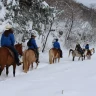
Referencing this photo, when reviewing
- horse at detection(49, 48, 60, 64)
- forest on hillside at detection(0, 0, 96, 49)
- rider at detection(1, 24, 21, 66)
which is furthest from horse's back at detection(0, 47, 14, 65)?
forest on hillside at detection(0, 0, 96, 49)

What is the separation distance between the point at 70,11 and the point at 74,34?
12.1ft

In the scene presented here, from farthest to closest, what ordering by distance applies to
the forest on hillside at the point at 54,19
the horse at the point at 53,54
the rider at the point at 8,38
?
the forest on hillside at the point at 54,19 < the horse at the point at 53,54 < the rider at the point at 8,38

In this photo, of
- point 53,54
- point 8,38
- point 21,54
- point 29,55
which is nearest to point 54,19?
point 53,54

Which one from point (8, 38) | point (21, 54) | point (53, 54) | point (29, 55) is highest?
point (8, 38)

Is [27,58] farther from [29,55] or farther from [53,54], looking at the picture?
[53,54]

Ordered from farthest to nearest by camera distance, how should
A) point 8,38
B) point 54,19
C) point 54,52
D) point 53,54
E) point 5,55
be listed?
point 54,19 → point 54,52 → point 53,54 → point 8,38 → point 5,55

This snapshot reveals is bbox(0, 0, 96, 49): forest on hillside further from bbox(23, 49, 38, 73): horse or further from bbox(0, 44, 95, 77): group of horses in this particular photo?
bbox(23, 49, 38, 73): horse

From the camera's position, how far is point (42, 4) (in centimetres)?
2536

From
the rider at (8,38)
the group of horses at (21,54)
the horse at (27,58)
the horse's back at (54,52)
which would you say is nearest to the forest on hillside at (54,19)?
the horse's back at (54,52)

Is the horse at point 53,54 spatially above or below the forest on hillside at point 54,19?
below

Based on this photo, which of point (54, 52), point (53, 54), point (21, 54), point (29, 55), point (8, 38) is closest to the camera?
point (8, 38)

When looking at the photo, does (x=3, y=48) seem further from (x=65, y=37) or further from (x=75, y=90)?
(x=65, y=37)

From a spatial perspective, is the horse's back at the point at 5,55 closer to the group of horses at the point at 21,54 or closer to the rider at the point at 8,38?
the group of horses at the point at 21,54

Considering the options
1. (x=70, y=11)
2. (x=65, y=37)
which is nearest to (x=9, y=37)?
(x=65, y=37)
